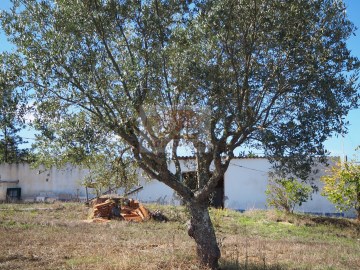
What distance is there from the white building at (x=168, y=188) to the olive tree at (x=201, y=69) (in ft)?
43.0

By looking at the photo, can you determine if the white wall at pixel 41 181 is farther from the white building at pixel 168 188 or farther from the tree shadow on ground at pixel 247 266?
the tree shadow on ground at pixel 247 266

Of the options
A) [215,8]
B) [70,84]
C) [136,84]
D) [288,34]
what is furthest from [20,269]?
[288,34]

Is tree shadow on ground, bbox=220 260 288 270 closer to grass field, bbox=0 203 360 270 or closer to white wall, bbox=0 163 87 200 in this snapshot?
grass field, bbox=0 203 360 270

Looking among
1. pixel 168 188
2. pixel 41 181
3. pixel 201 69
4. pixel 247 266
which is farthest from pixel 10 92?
pixel 41 181

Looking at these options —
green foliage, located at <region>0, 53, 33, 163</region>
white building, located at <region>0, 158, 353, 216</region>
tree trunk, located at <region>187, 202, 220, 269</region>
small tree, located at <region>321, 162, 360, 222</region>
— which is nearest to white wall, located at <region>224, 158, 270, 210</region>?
white building, located at <region>0, 158, 353, 216</region>

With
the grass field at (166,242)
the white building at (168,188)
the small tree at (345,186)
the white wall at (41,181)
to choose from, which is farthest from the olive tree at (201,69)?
the white wall at (41,181)

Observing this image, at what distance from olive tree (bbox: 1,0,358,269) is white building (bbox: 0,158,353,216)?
13.1 m

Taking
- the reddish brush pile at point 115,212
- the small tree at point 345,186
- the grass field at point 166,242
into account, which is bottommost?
the grass field at point 166,242

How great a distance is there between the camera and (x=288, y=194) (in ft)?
64.8

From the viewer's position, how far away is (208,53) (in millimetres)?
7691

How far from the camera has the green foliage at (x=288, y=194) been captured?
771 inches

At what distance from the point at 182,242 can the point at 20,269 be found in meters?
4.91

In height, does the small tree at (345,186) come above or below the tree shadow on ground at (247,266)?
above

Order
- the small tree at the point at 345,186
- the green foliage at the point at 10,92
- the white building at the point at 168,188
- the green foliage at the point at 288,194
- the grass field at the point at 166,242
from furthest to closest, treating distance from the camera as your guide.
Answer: the white building at the point at 168,188 < the green foliage at the point at 288,194 < the small tree at the point at 345,186 < the grass field at the point at 166,242 < the green foliage at the point at 10,92
